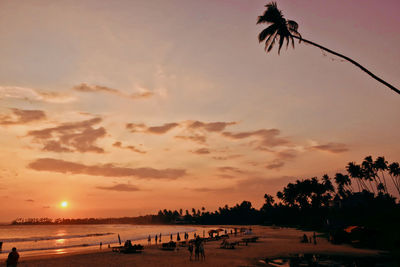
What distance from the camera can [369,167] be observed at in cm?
10494

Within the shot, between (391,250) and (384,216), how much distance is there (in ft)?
80.1

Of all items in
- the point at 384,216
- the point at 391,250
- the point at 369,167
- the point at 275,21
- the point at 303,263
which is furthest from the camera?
the point at 369,167

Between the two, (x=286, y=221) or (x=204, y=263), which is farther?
(x=286, y=221)

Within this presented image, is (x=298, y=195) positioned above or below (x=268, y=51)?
below

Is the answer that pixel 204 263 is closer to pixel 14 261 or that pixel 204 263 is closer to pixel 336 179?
pixel 14 261

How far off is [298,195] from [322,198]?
14014 mm

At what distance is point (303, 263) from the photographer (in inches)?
1000

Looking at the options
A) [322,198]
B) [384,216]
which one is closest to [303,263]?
[384,216]

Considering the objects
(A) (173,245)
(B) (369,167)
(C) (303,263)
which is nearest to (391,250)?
(C) (303,263)

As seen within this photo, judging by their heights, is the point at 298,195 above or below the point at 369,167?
below

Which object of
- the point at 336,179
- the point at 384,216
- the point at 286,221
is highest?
the point at 336,179

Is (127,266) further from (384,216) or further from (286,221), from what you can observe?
(286,221)

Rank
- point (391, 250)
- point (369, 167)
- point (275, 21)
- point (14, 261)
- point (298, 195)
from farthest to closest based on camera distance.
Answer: point (298, 195)
point (369, 167)
point (391, 250)
point (14, 261)
point (275, 21)

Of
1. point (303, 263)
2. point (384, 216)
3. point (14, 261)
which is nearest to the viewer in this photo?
point (14, 261)
